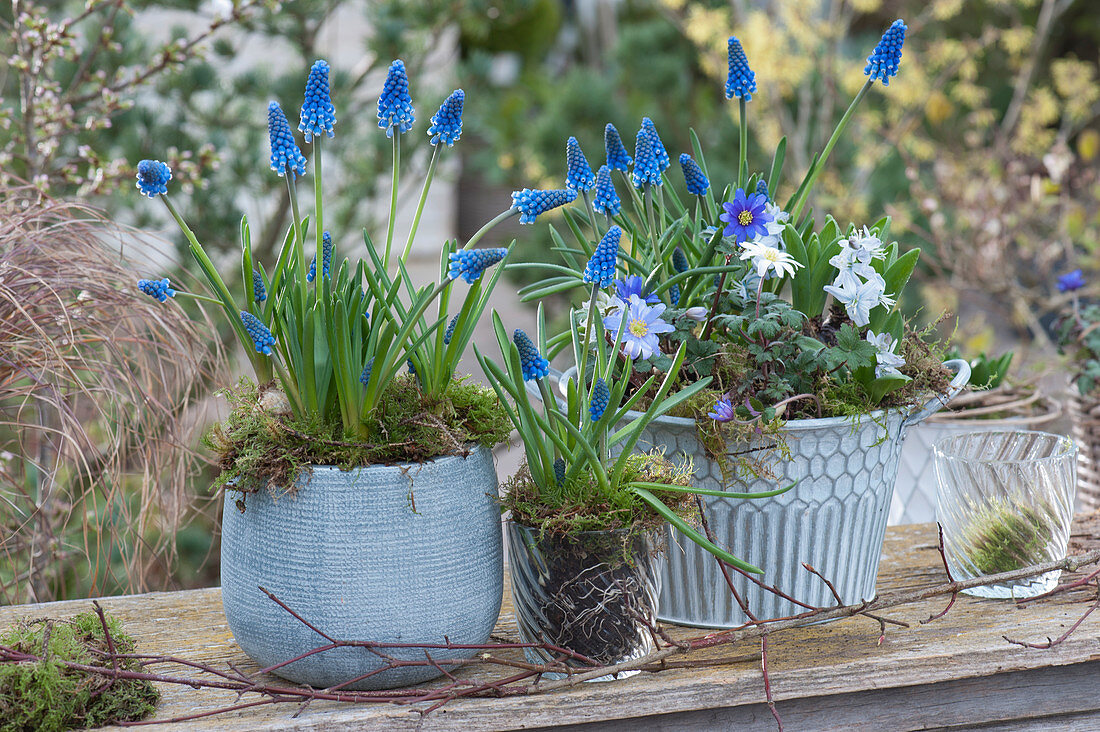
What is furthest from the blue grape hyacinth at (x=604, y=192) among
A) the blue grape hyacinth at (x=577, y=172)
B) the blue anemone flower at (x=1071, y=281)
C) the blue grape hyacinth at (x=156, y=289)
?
the blue anemone flower at (x=1071, y=281)

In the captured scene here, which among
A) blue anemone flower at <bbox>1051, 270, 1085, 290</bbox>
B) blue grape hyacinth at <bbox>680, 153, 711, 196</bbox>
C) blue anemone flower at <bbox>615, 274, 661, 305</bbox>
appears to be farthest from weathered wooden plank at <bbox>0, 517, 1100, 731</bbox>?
blue anemone flower at <bbox>1051, 270, 1085, 290</bbox>

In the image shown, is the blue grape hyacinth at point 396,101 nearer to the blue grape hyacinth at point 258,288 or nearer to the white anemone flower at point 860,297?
the blue grape hyacinth at point 258,288

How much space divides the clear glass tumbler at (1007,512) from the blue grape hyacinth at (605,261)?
0.45 meters

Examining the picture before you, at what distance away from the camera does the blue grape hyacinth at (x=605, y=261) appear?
70 cm

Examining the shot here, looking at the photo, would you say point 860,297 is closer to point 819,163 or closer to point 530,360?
point 819,163

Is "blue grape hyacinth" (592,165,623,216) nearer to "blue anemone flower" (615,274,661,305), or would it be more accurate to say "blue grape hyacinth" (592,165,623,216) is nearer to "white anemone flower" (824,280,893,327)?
"blue anemone flower" (615,274,661,305)

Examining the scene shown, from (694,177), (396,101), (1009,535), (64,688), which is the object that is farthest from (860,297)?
(64,688)

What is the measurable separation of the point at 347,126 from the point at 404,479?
65.6 inches

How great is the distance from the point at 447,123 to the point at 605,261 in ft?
0.54

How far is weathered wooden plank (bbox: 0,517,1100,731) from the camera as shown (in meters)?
0.71

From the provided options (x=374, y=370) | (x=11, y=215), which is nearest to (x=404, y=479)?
(x=374, y=370)

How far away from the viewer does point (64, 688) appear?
26.4 inches

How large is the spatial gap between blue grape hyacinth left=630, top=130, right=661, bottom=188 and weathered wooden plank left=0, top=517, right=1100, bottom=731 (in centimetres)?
41

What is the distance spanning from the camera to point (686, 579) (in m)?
0.88
